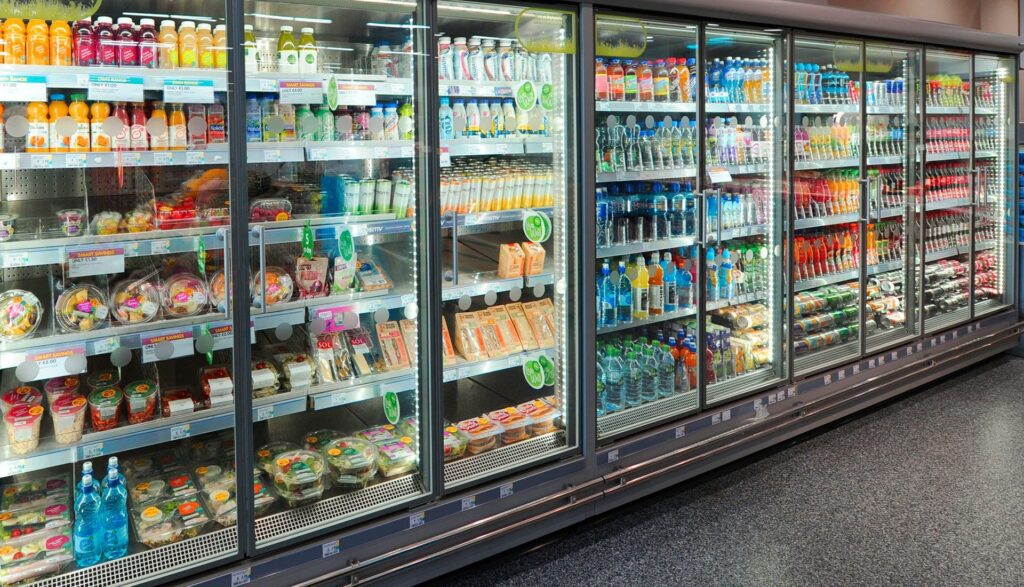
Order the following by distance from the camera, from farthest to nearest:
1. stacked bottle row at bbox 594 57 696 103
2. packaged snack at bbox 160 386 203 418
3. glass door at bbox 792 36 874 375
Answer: glass door at bbox 792 36 874 375, stacked bottle row at bbox 594 57 696 103, packaged snack at bbox 160 386 203 418

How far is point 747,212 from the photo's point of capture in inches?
166

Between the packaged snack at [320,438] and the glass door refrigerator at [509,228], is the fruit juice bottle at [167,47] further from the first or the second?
the packaged snack at [320,438]

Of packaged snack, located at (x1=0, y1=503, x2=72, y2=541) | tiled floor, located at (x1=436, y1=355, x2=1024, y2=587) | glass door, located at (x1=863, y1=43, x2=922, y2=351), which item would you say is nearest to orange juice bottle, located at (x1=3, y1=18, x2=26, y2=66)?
packaged snack, located at (x1=0, y1=503, x2=72, y2=541)

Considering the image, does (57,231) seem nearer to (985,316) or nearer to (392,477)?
(392,477)

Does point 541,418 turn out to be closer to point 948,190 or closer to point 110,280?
point 110,280

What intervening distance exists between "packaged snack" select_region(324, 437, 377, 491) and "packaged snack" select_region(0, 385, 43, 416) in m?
0.96

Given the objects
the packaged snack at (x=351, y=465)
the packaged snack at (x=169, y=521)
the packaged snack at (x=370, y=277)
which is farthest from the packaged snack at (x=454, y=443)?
the packaged snack at (x=169, y=521)

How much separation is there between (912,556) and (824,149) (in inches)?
101

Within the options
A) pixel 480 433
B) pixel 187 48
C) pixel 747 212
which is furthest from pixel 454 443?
pixel 747 212

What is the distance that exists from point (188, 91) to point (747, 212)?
300 cm

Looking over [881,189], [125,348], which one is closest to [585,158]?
[125,348]

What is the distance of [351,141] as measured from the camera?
2.68 meters

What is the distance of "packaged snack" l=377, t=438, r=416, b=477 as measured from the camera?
289 cm

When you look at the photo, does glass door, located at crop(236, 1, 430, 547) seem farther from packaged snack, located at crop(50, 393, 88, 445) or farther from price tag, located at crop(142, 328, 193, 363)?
packaged snack, located at crop(50, 393, 88, 445)
